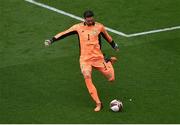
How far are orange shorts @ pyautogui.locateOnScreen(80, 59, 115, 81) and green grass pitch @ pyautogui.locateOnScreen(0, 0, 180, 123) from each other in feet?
2.33

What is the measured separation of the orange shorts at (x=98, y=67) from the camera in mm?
18680

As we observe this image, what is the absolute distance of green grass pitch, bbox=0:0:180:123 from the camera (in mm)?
18500

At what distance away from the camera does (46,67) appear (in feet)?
70.0

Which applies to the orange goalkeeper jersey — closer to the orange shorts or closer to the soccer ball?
the orange shorts

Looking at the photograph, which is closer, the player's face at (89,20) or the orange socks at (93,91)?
the orange socks at (93,91)

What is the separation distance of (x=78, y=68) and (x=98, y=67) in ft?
7.74

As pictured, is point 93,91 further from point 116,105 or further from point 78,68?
point 78,68

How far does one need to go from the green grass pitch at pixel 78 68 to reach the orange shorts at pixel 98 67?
71 centimetres

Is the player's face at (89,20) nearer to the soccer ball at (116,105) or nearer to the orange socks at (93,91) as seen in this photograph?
the orange socks at (93,91)


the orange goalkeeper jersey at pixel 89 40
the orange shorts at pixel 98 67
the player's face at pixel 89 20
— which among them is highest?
the player's face at pixel 89 20

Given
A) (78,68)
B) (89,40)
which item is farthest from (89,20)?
(78,68)

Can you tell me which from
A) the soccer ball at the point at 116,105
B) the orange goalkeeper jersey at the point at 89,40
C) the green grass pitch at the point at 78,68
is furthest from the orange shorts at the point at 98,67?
the soccer ball at the point at 116,105

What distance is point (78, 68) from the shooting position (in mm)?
21328

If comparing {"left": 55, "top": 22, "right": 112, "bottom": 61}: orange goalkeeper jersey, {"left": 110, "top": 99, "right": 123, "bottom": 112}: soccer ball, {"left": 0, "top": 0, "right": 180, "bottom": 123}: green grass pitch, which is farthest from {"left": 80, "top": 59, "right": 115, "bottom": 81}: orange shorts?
{"left": 110, "top": 99, "right": 123, "bottom": 112}: soccer ball
